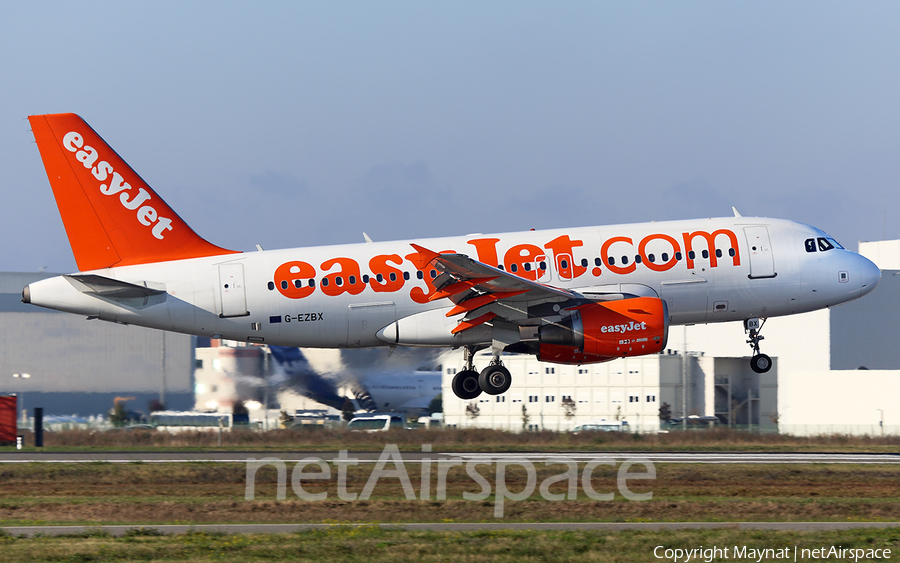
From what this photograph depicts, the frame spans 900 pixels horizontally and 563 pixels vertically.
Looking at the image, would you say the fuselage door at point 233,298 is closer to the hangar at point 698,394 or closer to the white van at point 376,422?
the white van at point 376,422

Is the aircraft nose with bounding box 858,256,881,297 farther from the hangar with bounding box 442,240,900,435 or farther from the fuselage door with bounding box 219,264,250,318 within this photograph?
the hangar with bounding box 442,240,900,435

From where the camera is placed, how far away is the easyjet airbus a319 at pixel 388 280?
33.1 meters

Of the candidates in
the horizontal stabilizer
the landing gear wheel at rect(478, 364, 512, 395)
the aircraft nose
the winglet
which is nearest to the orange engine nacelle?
the landing gear wheel at rect(478, 364, 512, 395)

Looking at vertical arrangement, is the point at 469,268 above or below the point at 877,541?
above

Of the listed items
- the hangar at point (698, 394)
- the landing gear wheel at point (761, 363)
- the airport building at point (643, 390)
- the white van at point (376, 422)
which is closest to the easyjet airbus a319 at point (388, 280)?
the landing gear wheel at point (761, 363)

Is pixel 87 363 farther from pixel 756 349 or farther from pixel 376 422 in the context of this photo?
pixel 756 349

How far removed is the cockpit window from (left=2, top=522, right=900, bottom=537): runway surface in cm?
1451

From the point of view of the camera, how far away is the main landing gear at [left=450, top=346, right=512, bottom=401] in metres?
34.3

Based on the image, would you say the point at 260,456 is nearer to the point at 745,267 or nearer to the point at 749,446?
the point at 745,267

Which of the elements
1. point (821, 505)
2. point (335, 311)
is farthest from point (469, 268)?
point (821, 505)

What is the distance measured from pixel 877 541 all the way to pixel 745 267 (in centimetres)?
1532

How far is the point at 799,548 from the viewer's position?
1931 centimetres

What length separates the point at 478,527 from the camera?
2211 centimetres

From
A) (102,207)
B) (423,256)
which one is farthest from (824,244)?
(102,207)
